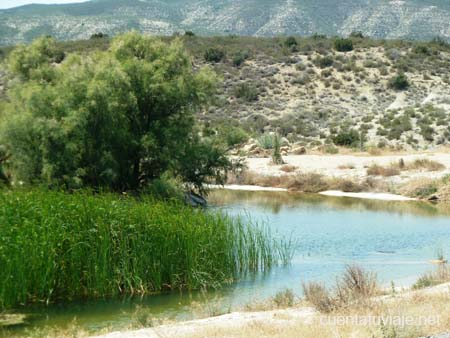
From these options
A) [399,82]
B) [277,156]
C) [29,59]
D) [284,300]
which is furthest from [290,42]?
[284,300]

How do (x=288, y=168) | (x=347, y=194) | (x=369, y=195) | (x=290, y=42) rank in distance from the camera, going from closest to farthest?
(x=369, y=195)
(x=347, y=194)
(x=288, y=168)
(x=290, y=42)

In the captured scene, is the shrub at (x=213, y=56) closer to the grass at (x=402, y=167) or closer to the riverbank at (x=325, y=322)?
the grass at (x=402, y=167)

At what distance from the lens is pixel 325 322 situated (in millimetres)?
12953

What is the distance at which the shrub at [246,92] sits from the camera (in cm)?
7612

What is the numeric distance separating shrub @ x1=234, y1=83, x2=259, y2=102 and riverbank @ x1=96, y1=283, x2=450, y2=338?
6107 cm

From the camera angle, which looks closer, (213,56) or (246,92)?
(246,92)

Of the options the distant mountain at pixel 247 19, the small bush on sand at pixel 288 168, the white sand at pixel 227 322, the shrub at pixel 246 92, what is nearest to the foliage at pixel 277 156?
the small bush on sand at pixel 288 168

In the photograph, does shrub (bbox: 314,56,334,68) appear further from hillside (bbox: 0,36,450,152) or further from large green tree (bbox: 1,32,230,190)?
large green tree (bbox: 1,32,230,190)

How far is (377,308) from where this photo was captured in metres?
13.6

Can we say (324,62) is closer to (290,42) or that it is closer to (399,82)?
(399,82)

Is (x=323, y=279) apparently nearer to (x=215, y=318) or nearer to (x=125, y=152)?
(x=215, y=318)

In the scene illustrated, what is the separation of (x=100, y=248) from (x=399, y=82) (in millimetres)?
62935

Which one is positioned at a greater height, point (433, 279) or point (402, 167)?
point (433, 279)

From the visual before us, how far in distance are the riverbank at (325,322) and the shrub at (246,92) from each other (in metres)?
61.1
